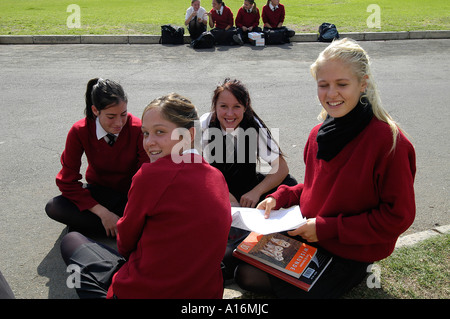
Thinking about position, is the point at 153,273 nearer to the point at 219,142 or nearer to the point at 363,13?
the point at 219,142

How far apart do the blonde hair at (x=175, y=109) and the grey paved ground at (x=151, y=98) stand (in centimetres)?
149

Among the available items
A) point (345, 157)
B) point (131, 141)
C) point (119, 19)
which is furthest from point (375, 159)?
point (119, 19)

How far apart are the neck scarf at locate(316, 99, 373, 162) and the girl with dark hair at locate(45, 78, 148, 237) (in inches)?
63.4

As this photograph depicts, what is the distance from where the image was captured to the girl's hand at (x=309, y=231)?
2.51 metres

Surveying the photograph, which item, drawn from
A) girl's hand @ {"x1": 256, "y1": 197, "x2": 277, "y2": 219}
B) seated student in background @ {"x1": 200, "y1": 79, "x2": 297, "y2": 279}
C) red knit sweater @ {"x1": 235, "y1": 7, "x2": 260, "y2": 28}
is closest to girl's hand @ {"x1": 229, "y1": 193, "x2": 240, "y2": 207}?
seated student in background @ {"x1": 200, "y1": 79, "x2": 297, "y2": 279}

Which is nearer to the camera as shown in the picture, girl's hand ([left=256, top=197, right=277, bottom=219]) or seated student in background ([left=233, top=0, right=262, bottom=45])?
girl's hand ([left=256, top=197, right=277, bottom=219])

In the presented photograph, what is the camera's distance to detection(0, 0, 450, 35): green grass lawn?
13.8 m

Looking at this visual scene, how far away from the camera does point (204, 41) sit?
11633 millimetres

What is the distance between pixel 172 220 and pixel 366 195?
1.08 meters

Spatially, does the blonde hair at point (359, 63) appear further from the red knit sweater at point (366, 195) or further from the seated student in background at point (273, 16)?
the seated student in background at point (273, 16)

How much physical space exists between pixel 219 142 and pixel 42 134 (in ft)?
10.4

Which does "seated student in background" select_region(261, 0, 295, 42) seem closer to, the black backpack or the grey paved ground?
the black backpack

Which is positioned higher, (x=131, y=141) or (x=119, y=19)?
(x=119, y=19)
